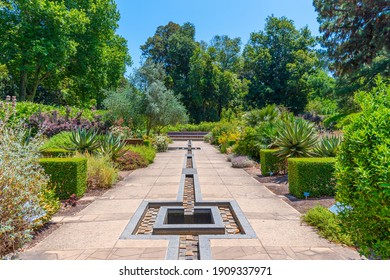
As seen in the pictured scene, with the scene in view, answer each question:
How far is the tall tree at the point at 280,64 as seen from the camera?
40000mm

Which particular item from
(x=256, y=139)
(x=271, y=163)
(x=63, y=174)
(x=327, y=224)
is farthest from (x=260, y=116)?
(x=327, y=224)

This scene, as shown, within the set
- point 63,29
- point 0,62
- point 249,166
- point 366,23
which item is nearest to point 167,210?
Answer: point 249,166

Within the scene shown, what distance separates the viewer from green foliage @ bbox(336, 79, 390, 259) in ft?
8.26

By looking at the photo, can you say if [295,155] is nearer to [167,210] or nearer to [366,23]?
[167,210]

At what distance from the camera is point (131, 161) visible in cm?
1139

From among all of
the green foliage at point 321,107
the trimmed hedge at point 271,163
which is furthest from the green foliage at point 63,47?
the green foliage at point 321,107

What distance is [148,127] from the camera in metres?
20.7

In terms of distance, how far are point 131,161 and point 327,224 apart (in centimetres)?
829

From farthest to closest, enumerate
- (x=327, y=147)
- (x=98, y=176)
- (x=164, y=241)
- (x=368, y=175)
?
(x=327, y=147)
(x=98, y=176)
(x=164, y=241)
(x=368, y=175)

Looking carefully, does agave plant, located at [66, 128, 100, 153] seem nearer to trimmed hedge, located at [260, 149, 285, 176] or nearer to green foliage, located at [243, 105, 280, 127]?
trimmed hedge, located at [260, 149, 285, 176]

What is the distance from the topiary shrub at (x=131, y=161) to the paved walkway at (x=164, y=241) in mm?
3765

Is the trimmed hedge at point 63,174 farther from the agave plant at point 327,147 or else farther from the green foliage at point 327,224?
the agave plant at point 327,147

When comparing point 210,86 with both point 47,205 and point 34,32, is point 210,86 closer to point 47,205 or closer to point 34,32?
point 34,32

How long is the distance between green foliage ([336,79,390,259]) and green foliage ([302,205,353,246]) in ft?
2.86
